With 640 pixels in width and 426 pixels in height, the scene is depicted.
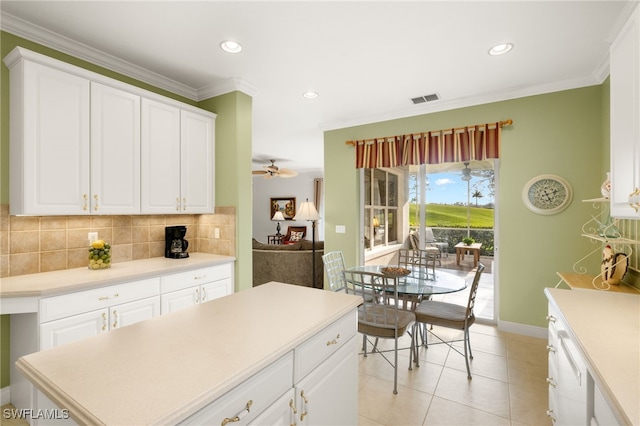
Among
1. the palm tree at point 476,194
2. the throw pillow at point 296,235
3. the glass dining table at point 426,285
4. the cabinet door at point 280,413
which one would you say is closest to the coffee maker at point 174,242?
the glass dining table at point 426,285

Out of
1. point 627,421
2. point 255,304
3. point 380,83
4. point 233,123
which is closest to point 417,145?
point 380,83

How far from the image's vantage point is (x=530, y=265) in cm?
335

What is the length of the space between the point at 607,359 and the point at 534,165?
9.39ft

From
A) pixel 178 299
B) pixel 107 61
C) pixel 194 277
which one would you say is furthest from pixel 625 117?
pixel 107 61

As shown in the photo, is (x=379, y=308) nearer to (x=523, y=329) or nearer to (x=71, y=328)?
(x=523, y=329)

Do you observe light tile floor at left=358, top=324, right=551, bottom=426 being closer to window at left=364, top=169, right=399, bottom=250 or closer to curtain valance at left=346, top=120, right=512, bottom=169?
window at left=364, top=169, right=399, bottom=250

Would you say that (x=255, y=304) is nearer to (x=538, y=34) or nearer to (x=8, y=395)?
(x=8, y=395)

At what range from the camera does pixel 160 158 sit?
2.84 metres

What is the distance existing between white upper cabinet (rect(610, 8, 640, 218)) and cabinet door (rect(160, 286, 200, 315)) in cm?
309

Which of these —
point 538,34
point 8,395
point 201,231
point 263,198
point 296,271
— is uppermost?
point 538,34

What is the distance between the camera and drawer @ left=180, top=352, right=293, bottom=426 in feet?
2.70

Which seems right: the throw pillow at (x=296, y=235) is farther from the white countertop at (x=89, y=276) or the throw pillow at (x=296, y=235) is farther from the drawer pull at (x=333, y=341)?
the drawer pull at (x=333, y=341)

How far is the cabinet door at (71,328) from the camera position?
192 cm

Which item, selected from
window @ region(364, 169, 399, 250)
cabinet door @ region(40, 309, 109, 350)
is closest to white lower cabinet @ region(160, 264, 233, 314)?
cabinet door @ region(40, 309, 109, 350)
